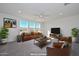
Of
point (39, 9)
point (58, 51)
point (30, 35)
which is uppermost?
point (39, 9)

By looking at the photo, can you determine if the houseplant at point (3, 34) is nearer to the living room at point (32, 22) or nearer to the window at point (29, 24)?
the living room at point (32, 22)

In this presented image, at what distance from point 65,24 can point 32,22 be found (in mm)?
699

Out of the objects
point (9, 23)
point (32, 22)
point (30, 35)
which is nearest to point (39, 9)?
point (32, 22)

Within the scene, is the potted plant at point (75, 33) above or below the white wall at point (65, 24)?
below

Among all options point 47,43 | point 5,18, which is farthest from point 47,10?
point 5,18

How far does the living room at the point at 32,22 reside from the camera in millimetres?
2842

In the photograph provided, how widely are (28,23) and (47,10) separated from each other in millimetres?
484

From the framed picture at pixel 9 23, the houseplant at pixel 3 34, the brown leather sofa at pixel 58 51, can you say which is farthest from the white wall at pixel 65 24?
the houseplant at pixel 3 34

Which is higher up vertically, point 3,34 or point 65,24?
point 65,24

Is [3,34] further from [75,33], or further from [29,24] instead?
[75,33]

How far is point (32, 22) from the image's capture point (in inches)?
117

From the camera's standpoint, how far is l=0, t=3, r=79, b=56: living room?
284cm

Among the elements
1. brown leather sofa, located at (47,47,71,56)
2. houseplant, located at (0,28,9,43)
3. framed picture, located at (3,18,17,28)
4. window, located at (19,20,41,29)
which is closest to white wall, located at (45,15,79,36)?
window, located at (19,20,41,29)

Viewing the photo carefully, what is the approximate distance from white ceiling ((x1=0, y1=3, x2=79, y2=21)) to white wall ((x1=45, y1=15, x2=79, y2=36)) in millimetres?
88
